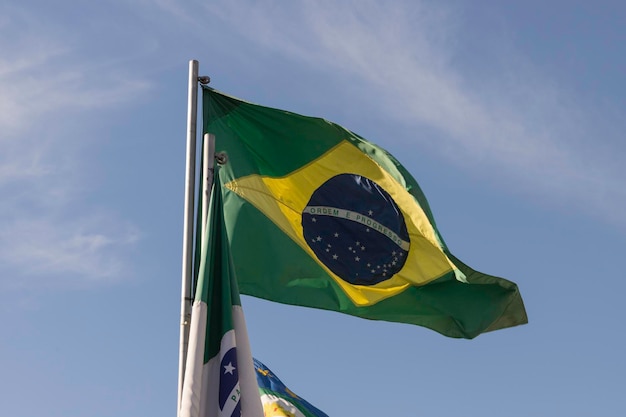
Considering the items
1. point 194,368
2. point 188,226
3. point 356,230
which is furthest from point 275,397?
point 194,368

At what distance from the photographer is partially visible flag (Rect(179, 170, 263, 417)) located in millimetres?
12344

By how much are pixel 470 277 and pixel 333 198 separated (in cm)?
231

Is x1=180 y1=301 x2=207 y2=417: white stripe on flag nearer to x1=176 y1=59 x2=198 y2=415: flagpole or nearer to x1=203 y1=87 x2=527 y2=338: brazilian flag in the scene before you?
x1=176 y1=59 x2=198 y2=415: flagpole

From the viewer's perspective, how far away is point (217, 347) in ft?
42.3

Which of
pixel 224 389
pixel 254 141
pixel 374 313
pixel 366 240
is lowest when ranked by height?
pixel 224 389

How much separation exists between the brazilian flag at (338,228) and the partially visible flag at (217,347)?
2.17 metres

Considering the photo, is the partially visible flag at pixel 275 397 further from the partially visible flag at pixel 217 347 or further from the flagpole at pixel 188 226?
the partially visible flag at pixel 217 347

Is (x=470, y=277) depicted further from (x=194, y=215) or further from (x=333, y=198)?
(x=194, y=215)

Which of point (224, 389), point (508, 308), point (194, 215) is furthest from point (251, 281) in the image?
point (508, 308)

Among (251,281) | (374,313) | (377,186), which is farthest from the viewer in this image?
(377,186)

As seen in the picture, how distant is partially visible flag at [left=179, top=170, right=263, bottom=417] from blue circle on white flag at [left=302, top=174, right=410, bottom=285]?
3.31 m

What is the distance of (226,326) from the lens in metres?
12.9

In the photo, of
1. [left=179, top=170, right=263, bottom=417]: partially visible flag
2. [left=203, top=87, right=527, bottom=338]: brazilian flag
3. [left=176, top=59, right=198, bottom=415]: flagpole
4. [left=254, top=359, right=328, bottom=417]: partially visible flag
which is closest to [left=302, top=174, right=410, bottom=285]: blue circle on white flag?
[left=203, top=87, right=527, bottom=338]: brazilian flag

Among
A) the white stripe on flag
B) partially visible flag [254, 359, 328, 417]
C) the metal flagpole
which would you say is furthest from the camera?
partially visible flag [254, 359, 328, 417]
